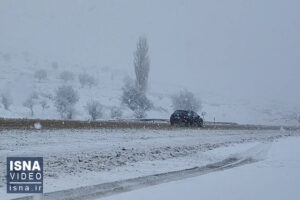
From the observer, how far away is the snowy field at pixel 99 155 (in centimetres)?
1409

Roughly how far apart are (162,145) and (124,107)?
2359 inches

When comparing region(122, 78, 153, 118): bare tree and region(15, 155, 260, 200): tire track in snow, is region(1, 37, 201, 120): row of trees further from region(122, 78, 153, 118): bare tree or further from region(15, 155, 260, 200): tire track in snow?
region(15, 155, 260, 200): tire track in snow

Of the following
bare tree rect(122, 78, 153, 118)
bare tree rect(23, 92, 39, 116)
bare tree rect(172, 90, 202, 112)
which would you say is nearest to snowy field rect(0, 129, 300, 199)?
bare tree rect(23, 92, 39, 116)

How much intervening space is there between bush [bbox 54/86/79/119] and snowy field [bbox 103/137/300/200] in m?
53.9

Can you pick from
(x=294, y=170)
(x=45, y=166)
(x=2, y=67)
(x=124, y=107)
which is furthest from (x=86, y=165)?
(x=2, y=67)

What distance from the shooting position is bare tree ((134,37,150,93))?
8526 cm

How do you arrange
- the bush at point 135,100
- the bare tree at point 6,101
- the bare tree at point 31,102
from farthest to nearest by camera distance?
the bush at point 135,100 < the bare tree at point 31,102 < the bare tree at point 6,101

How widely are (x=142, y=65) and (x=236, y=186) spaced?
75589mm

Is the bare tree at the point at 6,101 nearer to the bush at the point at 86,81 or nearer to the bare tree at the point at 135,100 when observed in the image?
the bare tree at the point at 135,100

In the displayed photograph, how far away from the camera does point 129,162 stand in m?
17.6

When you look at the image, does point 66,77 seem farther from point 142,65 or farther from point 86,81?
point 142,65

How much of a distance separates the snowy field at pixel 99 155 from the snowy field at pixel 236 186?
75.5 inches

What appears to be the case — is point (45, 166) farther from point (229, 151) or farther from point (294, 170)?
point (229, 151)

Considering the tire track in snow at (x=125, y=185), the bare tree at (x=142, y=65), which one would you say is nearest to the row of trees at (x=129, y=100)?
the bare tree at (x=142, y=65)
